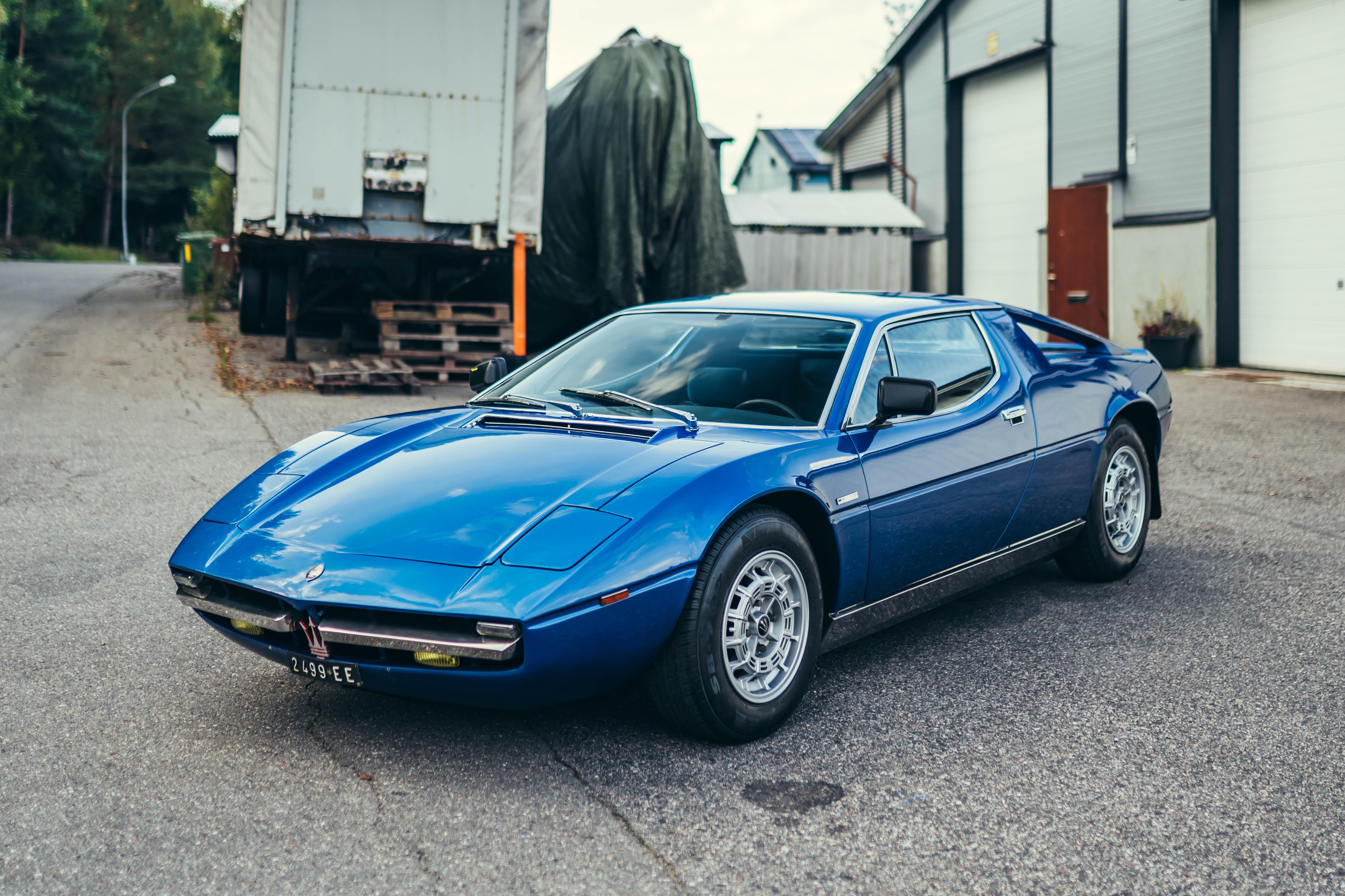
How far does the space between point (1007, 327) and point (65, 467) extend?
5.83 m

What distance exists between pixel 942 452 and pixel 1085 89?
48.5 ft

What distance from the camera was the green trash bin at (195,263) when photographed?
20984 mm

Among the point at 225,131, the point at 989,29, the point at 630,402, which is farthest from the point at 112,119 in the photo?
the point at 630,402

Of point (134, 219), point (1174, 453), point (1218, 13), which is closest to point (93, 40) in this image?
point (134, 219)

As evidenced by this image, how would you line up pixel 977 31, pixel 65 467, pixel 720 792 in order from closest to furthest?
pixel 720 792 < pixel 65 467 < pixel 977 31

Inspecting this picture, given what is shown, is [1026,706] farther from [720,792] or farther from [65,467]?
[65,467]

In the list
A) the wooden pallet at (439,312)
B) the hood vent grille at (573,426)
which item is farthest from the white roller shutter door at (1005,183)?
the hood vent grille at (573,426)

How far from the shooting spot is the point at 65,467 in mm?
7262

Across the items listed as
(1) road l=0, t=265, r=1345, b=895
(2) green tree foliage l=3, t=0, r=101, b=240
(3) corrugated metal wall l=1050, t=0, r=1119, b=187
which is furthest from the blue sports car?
(2) green tree foliage l=3, t=0, r=101, b=240

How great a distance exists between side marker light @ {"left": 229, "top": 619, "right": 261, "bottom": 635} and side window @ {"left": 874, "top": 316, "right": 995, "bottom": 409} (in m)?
2.08

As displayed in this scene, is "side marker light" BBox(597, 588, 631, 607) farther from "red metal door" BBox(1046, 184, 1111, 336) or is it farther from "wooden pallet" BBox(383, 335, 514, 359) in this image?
"red metal door" BBox(1046, 184, 1111, 336)

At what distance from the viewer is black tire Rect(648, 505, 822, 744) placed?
2.99 meters

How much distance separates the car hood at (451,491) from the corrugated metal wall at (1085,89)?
583 inches

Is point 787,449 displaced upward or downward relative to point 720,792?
upward
